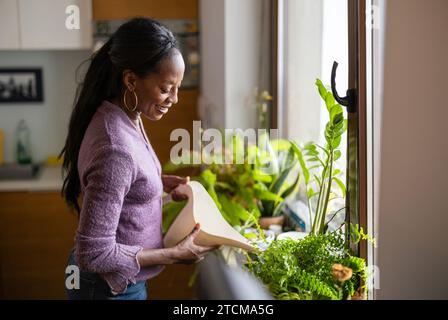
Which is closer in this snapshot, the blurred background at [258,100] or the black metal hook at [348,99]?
the blurred background at [258,100]

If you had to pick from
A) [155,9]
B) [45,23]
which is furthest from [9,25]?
[155,9]

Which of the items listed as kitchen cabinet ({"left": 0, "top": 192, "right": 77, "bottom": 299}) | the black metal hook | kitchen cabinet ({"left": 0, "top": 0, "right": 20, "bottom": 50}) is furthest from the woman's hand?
kitchen cabinet ({"left": 0, "top": 192, "right": 77, "bottom": 299})

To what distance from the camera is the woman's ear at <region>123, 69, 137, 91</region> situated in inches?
47.1

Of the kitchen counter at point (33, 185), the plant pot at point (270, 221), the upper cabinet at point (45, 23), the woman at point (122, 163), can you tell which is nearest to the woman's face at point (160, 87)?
the woman at point (122, 163)

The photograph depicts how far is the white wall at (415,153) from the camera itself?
1000 mm

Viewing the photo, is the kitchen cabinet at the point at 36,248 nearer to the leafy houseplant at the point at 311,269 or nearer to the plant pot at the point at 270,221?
the plant pot at the point at 270,221

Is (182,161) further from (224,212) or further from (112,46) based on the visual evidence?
(112,46)

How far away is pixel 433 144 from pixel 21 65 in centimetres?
216

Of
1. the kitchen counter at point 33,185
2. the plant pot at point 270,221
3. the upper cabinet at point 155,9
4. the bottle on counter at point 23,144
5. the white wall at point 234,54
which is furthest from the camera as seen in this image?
the bottle on counter at point 23,144

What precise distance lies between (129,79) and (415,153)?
0.55 metres

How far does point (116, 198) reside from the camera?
1121mm

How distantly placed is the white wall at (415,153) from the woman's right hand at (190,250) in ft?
1.22

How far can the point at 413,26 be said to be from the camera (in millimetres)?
1031
